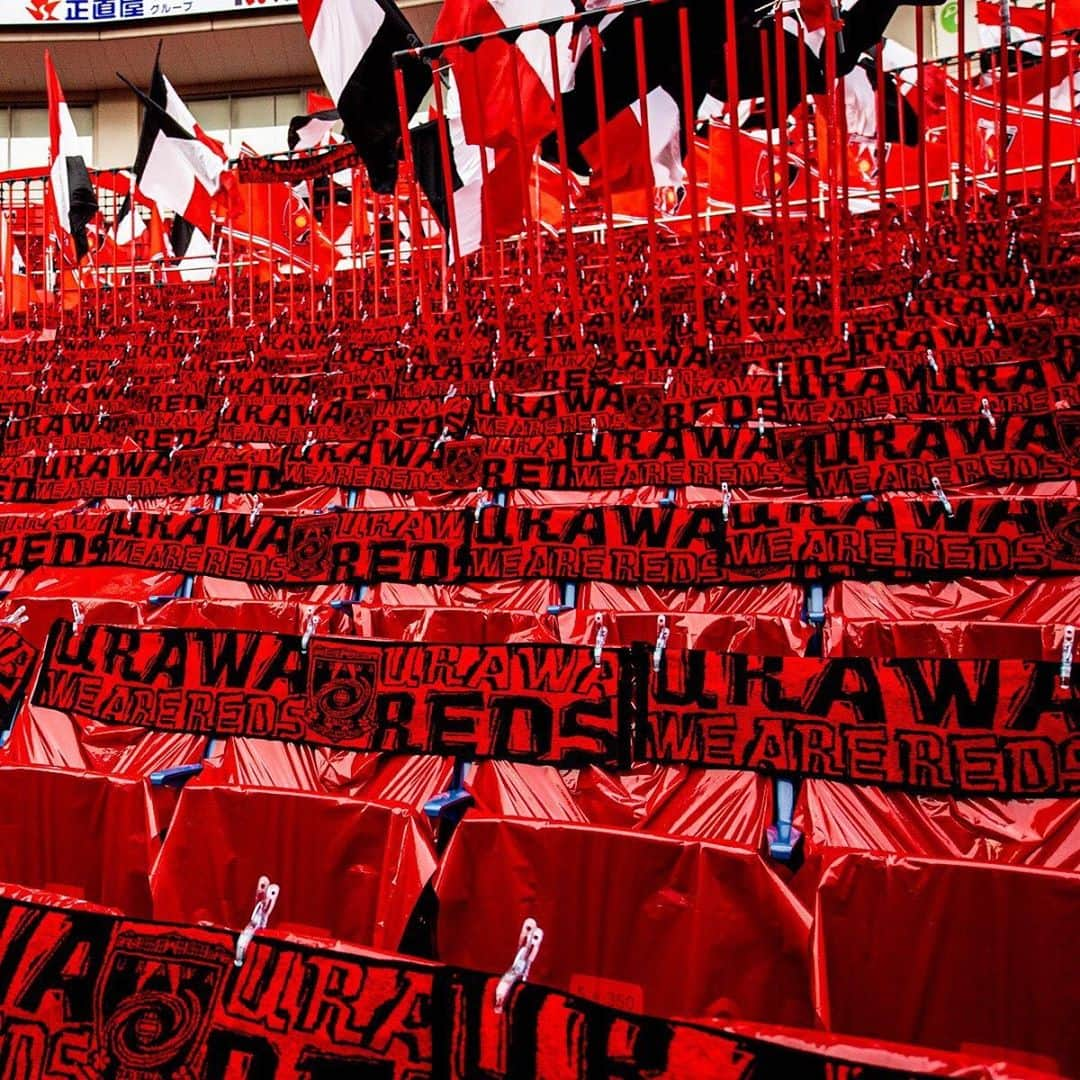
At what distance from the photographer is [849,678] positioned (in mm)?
1859

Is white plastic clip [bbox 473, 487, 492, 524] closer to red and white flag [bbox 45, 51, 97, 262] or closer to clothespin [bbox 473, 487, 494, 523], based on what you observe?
clothespin [bbox 473, 487, 494, 523]

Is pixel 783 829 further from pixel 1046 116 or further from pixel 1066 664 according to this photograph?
pixel 1046 116

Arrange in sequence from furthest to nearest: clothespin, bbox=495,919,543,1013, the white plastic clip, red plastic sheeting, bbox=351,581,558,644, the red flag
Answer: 1. the red flag
2. the white plastic clip
3. red plastic sheeting, bbox=351,581,558,644
4. clothespin, bbox=495,919,543,1013

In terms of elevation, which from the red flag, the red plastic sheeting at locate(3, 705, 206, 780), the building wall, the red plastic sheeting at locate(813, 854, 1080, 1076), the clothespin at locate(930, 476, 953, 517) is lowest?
the red plastic sheeting at locate(813, 854, 1080, 1076)

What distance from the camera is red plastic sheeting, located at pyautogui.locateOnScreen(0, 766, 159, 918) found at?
6.09 ft

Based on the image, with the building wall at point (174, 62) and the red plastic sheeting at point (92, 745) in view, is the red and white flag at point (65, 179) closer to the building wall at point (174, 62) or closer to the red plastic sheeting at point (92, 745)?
the red plastic sheeting at point (92, 745)

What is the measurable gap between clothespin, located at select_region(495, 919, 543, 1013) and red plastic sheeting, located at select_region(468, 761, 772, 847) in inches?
20.5

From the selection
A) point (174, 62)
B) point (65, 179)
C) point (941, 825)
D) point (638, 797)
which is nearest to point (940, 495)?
point (941, 825)

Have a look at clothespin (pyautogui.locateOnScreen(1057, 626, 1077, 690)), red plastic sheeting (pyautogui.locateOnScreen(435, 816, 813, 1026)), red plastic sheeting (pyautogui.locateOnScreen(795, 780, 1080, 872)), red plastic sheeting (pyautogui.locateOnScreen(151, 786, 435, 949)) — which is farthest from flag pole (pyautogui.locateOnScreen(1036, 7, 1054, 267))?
red plastic sheeting (pyautogui.locateOnScreen(151, 786, 435, 949))

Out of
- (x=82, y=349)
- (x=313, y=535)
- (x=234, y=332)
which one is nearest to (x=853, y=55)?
(x=313, y=535)

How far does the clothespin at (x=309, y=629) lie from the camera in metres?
2.22

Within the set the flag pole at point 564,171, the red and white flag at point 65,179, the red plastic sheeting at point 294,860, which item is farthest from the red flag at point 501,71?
the red and white flag at point 65,179

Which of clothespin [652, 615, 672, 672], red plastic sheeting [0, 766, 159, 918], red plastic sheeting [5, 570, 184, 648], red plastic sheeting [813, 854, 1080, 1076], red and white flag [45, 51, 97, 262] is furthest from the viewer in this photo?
red and white flag [45, 51, 97, 262]

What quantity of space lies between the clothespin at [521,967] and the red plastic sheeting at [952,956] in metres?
0.57
